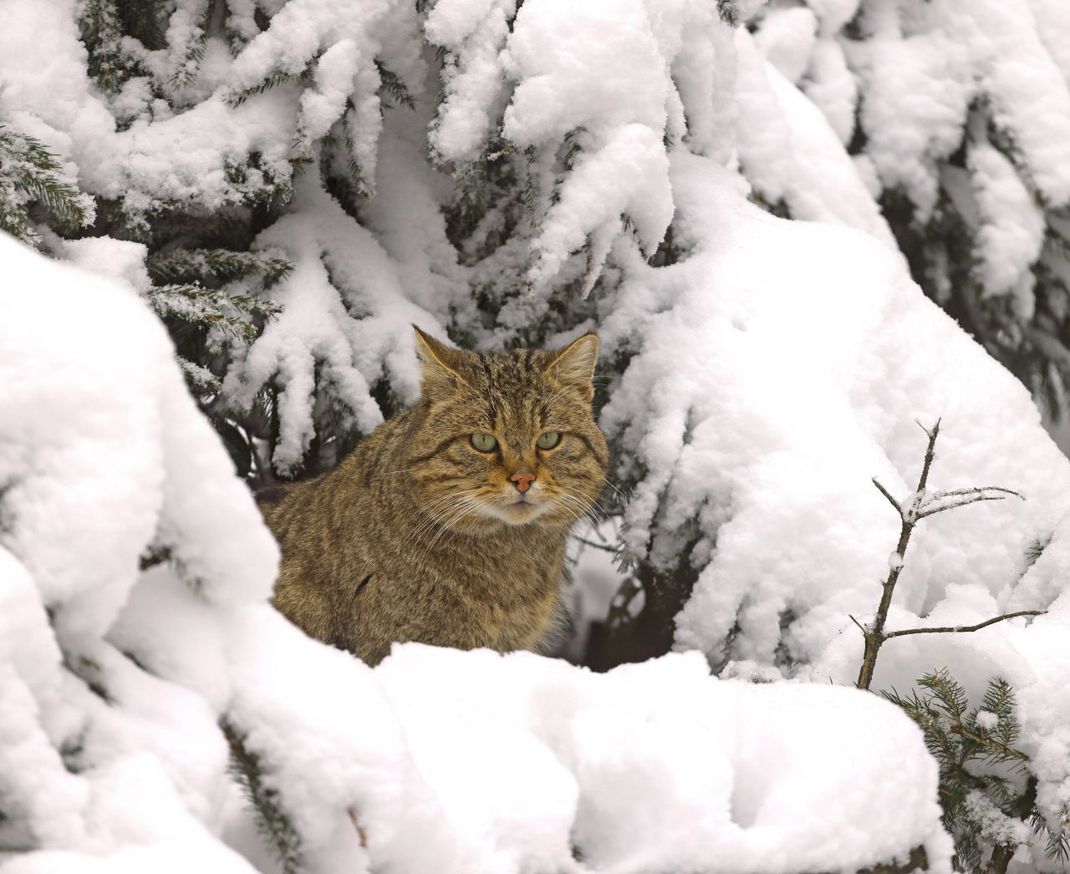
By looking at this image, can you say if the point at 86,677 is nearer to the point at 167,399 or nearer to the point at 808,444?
the point at 167,399

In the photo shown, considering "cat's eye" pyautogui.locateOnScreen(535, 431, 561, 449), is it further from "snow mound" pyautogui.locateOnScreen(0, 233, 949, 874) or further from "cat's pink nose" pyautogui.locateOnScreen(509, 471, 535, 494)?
"snow mound" pyautogui.locateOnScreen(0, 233, 949, 874)

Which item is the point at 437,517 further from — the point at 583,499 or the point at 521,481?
the point at 583,499

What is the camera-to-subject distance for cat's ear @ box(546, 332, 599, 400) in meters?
3.26

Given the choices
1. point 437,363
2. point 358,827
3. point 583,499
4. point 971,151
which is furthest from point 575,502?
point 971,151

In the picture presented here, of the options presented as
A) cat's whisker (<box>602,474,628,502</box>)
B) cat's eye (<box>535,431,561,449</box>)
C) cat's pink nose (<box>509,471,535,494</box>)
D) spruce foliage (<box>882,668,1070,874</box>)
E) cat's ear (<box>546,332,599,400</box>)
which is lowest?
cat's whisker (<box>602,474,628,502</box>)

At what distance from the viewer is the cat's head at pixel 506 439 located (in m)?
3.17

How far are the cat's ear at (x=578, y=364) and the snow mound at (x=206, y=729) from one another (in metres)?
1.70

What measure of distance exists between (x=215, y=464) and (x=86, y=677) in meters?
0.24

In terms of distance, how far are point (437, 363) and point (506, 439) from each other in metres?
0.29

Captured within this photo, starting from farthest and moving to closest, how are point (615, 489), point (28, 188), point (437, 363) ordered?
point (615, 489) → point (437, 363) → point (28, 188)

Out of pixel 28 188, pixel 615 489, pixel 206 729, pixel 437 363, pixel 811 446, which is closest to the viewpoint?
pixel 206 729

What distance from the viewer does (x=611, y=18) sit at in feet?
10.00

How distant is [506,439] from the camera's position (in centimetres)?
327

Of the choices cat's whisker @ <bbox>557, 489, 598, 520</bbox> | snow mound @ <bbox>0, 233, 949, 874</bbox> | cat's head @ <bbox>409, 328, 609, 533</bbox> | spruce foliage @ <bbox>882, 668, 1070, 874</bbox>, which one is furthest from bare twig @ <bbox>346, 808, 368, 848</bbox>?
cat's whisker @ <bbox>557, 489, 598, 520</bbox>
